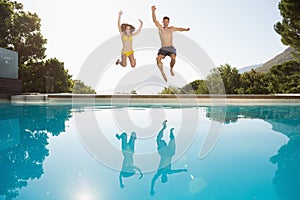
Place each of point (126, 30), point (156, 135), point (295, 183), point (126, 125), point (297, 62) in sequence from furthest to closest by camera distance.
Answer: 1. point (297, 62)
2. point (126, 30)
3. point (126, 125)
4. point (156, 135)
5. point (295, 183)

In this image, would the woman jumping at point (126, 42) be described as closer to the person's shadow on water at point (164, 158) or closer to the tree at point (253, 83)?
the person's shadow on water at point (164, 158)

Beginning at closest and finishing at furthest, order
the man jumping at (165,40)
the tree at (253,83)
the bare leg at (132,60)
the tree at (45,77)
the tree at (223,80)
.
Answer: the man jumping at (165,40) → the bare leg at (132,60) → the tree at (253,83) → the tree at (45,77) → the tree at (223,80)

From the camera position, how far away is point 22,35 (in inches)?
721

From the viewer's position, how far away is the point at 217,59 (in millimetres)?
19109

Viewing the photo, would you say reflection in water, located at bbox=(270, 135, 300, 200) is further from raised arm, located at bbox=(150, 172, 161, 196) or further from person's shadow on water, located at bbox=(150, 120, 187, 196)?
raised arm, located at bbox=(150, 172, 161, 196)

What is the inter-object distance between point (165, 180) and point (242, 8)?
1389 cm

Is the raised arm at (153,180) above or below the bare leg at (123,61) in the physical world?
below

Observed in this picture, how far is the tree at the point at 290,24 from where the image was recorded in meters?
15.1

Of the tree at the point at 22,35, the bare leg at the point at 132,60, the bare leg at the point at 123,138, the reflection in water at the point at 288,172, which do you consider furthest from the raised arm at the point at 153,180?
the tree at the point at 22,35

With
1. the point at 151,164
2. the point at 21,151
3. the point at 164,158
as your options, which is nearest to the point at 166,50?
the point at 164,158

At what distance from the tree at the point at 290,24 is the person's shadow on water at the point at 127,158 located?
15.1 m

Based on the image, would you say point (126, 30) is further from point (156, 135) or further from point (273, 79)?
point (273, 79)

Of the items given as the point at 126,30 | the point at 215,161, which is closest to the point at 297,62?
the point at 126,30

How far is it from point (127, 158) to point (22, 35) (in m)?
18.5
